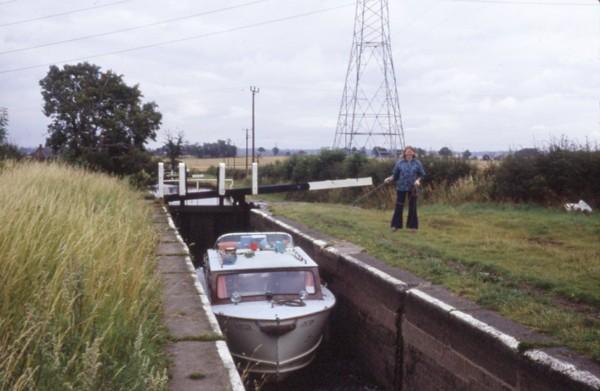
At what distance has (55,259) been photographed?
16.2ft

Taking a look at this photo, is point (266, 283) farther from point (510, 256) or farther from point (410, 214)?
point (410, 214)

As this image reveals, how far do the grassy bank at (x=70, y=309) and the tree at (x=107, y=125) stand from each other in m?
19.9

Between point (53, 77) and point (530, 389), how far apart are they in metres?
34.3

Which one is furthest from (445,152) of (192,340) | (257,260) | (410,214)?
(192,340)

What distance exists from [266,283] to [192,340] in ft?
13.2

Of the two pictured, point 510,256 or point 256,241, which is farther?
point 256,241

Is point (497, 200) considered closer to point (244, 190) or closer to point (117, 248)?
point (244, 190)

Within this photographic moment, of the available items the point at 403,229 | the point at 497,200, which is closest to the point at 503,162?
the point at 497,200

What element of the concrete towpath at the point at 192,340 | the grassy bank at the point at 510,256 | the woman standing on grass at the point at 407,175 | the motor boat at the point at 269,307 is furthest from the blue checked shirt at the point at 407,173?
the concrete towpath at the point at 192,340

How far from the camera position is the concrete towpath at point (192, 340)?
4.91 metres

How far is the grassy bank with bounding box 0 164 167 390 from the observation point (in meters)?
3.62

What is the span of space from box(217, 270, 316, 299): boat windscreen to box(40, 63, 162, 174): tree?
16.8 meters

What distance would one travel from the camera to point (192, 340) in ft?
19.3

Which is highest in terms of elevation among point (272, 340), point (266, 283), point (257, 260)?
point (257, 260)
